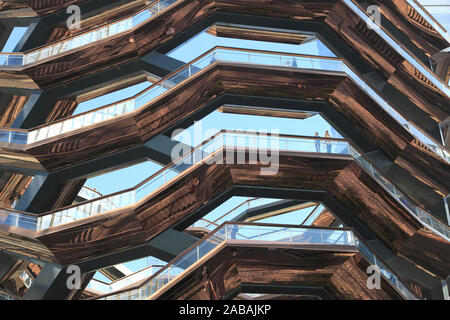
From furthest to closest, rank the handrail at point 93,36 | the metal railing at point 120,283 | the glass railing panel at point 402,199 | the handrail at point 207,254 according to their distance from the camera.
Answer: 1. the metal railing at point 120,283
2. the handrail at point 93,36
3. the glass railing panel at point 402,199
4. the handrail at point 207,254

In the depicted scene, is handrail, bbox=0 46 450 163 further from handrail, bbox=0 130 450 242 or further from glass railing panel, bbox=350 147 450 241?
glass railing panel, bbox=350 147 450 241

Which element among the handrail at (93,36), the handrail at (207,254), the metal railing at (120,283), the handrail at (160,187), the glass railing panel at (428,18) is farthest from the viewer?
the glass railing panel at (428,18)

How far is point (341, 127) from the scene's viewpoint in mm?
22172

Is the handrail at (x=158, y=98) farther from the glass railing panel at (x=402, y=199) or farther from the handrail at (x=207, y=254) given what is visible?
the handrail at (x=207, y=254)

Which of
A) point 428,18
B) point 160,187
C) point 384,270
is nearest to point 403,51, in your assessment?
point 428,18

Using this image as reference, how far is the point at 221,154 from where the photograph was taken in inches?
727

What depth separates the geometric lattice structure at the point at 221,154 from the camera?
58.4 ft

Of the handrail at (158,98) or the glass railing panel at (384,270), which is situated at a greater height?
the handrail at (158,98)

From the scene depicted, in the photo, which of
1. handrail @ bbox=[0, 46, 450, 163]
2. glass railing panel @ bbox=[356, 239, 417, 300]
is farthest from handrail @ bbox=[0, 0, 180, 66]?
glass railing panel @ bbox=[356, 239, 417, 300]

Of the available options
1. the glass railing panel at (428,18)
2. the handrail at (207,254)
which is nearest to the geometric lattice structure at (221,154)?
the handrail at (207,254)

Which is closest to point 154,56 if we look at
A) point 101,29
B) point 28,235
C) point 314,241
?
point 101,29

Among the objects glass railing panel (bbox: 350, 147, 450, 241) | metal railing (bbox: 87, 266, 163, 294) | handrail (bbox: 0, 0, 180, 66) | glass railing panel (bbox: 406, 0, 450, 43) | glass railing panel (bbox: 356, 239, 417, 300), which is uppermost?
glass railing panel (bbox: 406, 0, 450, 43)

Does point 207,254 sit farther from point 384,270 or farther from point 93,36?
point 93,36

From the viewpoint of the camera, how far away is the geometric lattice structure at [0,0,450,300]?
1780cm
